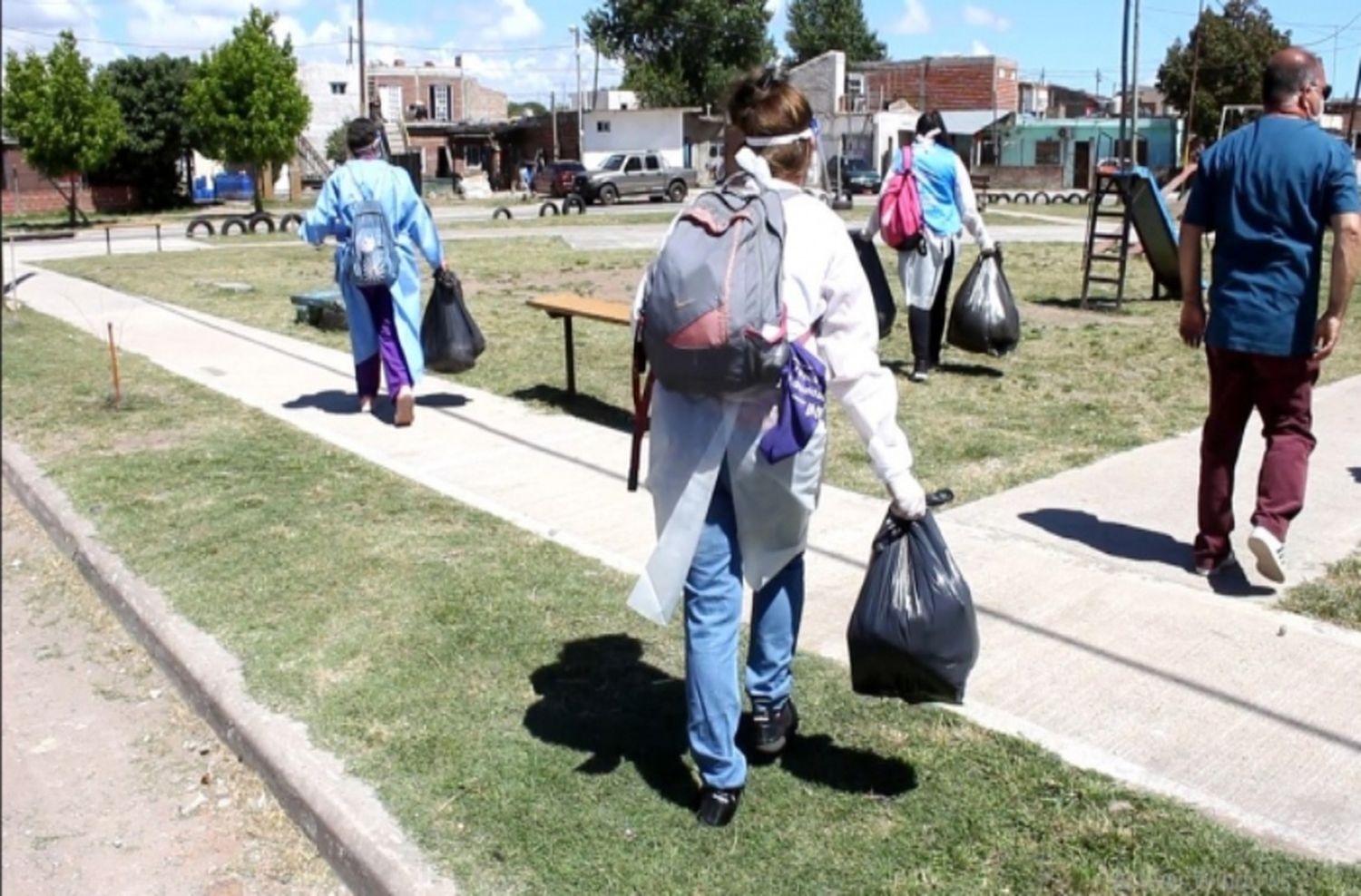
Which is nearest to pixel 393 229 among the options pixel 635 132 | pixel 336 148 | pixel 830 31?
pixel 336 148

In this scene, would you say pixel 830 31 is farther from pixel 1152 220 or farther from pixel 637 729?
pixel 637 729

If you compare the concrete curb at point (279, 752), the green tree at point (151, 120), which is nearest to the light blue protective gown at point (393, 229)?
the concrete curb at point (279, 752)

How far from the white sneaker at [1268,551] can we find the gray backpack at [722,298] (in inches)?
101

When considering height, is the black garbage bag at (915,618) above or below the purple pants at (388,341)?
below

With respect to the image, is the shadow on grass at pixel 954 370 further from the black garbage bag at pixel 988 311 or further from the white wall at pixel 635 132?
the white wall at pixel 635 132

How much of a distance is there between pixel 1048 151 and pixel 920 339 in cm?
5079

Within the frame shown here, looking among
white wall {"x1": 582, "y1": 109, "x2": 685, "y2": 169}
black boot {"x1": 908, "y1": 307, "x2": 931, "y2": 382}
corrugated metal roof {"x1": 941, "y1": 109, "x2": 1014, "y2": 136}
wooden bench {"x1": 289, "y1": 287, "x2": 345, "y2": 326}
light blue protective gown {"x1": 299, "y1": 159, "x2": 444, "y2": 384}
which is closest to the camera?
light blue protective gown {"x1": 299, "y1": 159, "x2": 444, "y2": 384}

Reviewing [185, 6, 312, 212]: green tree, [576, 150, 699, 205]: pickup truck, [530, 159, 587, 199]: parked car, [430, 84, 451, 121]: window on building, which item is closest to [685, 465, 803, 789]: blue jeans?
[185, 6, 312, 212]: green tree

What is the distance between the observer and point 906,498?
10.5 feet

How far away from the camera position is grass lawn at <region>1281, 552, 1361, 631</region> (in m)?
4.61

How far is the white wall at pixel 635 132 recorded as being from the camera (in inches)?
2341

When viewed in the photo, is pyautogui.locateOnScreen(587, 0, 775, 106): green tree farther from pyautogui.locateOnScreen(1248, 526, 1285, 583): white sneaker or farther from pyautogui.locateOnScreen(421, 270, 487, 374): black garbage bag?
pyautogui.locateOnScreen(1248, 526, 1285, 583): white sneaker

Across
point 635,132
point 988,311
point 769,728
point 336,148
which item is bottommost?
point 769,728

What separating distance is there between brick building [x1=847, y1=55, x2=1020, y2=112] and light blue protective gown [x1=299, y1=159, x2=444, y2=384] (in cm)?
6186
